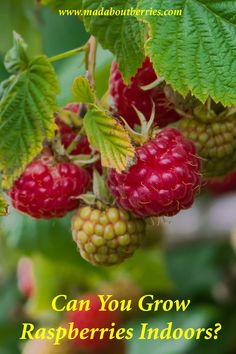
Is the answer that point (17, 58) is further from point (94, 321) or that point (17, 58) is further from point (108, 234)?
point (94, 321)

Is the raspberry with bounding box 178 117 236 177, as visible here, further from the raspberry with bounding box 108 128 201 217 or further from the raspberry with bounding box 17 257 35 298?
the raspberry with bounding box 17 257 35 298

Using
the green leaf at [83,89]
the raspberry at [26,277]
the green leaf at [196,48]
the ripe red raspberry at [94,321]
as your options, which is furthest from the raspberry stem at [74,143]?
the raspberry at [26,277]

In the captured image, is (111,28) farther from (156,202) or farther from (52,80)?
(156,202)

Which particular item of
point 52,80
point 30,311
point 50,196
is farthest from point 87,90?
point 30,311

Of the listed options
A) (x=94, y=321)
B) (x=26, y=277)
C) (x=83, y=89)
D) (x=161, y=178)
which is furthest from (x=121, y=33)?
(x=26, y=277)

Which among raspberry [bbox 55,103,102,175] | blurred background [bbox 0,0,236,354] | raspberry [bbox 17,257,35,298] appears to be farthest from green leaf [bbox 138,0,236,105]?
raspberry [bbox 17,257,35,298]

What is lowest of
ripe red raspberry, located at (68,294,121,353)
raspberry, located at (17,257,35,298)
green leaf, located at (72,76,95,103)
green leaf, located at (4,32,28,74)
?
ripe red raspberry, located at (68,294,121,353)
